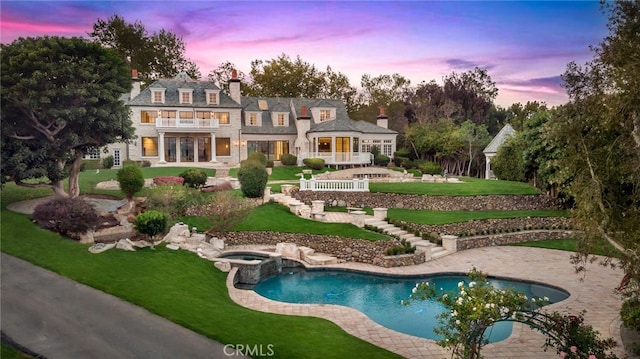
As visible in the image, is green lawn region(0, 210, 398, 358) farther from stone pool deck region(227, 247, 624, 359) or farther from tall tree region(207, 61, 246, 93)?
tall tree region(207, 61, 246, 93)

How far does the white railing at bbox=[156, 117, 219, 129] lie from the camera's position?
125 ft

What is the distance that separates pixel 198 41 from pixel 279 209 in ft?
32.0

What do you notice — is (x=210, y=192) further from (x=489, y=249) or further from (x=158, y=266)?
(x=489, y=249)

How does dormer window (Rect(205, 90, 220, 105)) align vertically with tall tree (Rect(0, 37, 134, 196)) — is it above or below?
above

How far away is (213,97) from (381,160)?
1761cm

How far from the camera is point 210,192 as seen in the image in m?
25.1

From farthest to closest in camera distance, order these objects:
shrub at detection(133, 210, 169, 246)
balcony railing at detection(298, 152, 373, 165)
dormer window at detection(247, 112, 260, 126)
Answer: dormer window at detection(247, 112, 260, 126), balcony railing at detection(298, 152, 373, 165), shrub at detection(133, 210, 169, 246)

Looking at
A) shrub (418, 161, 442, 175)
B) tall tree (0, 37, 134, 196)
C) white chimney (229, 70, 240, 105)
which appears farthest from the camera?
white chimney (229, 70, 240, 105)

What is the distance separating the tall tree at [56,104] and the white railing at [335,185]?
11146 millimetres

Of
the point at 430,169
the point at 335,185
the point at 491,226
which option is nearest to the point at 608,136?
the point at 491,226

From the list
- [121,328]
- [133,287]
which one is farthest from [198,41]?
[121,328]

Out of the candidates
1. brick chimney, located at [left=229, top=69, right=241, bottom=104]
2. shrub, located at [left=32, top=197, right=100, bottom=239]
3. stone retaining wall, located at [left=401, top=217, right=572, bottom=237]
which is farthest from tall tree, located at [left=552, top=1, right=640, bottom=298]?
brick chimney, located at [left=229, top=69, right=241, bottom=104]

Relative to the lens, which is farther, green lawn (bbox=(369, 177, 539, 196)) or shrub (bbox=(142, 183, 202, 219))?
green lawn (bbox=(369, 177, 539, 196))

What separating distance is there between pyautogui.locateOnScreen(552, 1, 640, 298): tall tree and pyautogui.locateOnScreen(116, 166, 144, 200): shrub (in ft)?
59.3
